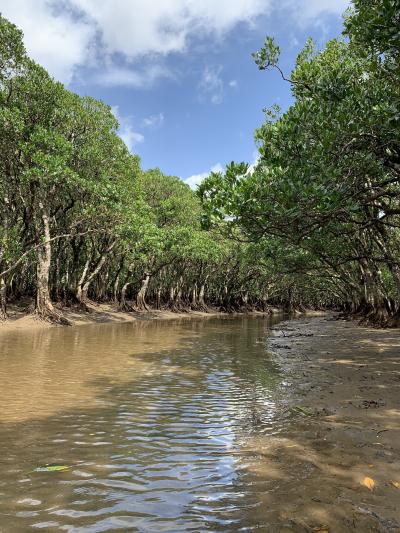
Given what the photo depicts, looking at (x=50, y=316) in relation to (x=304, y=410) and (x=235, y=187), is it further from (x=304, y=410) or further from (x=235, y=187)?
(x=304, y=410)

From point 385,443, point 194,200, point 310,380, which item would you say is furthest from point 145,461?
point 194,200

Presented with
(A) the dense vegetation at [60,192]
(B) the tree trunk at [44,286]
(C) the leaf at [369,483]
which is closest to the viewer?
(C) the leaf at [369,483]

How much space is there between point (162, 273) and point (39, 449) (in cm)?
4703

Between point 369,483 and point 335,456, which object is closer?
point 369,483

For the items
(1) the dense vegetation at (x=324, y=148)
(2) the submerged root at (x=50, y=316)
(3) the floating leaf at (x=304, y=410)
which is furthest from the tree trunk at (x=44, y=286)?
(3) the floating leaf at (x=304, y=410)

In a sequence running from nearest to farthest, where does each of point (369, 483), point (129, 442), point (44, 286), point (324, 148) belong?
point (369, 483) < point (129, 442) < point (324, 148) < point (44, 286)

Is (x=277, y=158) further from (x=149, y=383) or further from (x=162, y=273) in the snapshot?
(x=162, y=273)

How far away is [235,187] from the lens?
11320mm

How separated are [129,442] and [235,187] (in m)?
7.32

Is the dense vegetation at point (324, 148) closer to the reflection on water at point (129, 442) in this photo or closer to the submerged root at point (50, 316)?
the reflection on water at point (129, 442)

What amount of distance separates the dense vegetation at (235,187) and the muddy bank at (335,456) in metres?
4.32

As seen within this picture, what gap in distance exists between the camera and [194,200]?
46.5 metres

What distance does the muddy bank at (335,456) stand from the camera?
3801mm

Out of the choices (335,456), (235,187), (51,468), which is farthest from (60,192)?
(335,456)
